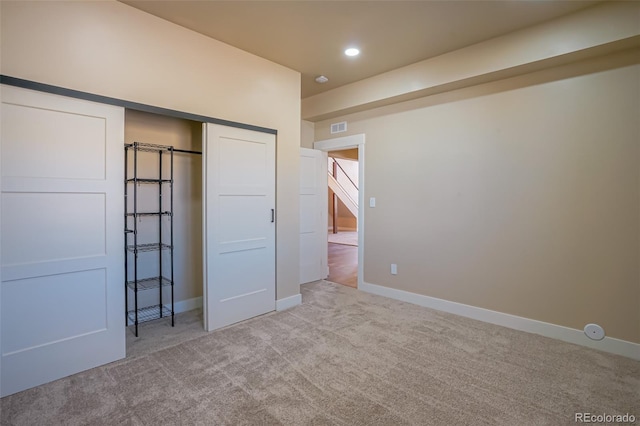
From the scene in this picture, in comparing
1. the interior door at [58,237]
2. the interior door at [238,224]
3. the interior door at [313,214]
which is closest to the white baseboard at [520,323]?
the interior door at [313,214]

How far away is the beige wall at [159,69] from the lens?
2.18 m

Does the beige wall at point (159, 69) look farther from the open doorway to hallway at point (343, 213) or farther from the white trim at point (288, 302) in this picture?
the open doorway to hallway at point (343, 213)

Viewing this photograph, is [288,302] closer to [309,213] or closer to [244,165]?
[309,213]

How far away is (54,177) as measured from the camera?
2266 mm

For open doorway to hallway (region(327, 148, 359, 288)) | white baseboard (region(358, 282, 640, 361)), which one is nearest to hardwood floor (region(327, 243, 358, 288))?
open doorway to hallway (region(327, 148, 359, 288))

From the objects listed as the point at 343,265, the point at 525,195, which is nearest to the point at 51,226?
the point at 525,195

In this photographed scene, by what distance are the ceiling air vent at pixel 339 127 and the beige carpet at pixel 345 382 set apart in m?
2.95

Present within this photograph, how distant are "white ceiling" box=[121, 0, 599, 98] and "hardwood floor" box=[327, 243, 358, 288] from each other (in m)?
3.26

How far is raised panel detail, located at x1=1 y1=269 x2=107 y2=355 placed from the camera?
213cm

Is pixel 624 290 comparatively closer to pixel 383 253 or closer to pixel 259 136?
pixel 383 253

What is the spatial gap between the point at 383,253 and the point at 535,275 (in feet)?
5.85

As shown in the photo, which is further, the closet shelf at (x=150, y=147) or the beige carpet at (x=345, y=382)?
the closet shelf at (x=150, y=147)

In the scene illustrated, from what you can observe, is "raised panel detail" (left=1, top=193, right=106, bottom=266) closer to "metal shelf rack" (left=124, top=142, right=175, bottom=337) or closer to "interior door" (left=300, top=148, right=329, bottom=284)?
"metal shelf rack" (left=124, top=142, right=175, bottom=337)

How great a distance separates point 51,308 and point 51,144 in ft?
3.88
